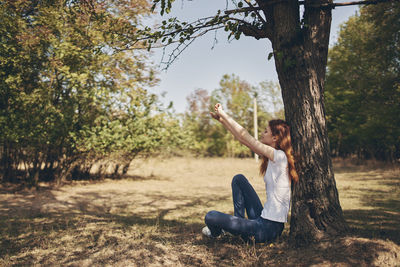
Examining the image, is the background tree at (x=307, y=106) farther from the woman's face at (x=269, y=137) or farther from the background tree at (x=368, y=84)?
the background tree at (x=368, y=84)

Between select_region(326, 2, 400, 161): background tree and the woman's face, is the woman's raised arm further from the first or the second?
select_region(326, 2, 400, 161): background tree

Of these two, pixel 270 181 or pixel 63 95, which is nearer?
pixel 270 181

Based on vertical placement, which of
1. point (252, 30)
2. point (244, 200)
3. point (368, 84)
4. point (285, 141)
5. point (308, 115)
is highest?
point (368, 84)

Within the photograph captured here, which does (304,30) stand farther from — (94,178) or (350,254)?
(94,178)

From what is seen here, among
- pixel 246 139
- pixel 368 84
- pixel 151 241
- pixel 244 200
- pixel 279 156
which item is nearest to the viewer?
pixel 246 139

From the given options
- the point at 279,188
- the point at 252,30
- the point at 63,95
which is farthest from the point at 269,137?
the point at 63,95

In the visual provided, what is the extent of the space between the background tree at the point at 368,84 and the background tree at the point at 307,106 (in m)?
7.18

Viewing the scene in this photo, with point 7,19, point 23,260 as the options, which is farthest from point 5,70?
point 23,260

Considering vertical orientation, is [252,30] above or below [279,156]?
above

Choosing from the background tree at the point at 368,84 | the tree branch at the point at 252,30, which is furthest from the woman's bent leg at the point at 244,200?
the background tree at the point at 368,84

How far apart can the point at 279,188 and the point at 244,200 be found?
27.8 inches

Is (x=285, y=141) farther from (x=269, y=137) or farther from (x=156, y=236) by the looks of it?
(x=156, y=236)

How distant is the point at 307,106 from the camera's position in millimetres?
3625

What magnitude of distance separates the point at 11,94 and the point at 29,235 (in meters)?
6.00
